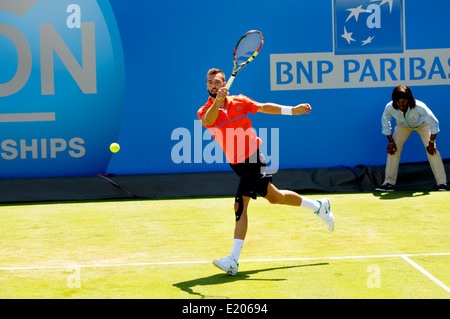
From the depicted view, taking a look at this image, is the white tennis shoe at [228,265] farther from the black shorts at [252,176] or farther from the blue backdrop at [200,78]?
the blue backdrop at [200,78]

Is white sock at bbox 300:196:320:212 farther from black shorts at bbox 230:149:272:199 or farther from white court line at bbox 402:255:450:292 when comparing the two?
white court line at bbox 402:255:450:292

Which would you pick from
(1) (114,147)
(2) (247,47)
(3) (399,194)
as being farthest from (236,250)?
(1) (114,147)

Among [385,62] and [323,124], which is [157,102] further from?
[385,62]

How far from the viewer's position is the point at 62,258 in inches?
225

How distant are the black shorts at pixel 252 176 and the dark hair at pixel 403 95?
12.0 feet

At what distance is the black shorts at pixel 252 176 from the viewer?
17.3 feet

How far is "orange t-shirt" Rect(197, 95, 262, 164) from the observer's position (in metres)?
5.29

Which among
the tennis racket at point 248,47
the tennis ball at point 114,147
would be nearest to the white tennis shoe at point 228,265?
the tennis racket at point 248,47

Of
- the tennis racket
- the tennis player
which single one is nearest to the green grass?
the tennis player

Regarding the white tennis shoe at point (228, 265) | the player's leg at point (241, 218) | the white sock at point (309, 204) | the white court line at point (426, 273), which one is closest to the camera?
the white court line at point (426, 273)

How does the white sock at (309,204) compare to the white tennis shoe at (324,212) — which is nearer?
the white sock at (309,204)

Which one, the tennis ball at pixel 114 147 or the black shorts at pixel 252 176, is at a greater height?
the tennis ball at pixel 114 147

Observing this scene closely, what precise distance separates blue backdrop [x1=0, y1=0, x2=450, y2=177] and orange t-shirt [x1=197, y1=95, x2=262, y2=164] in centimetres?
377
